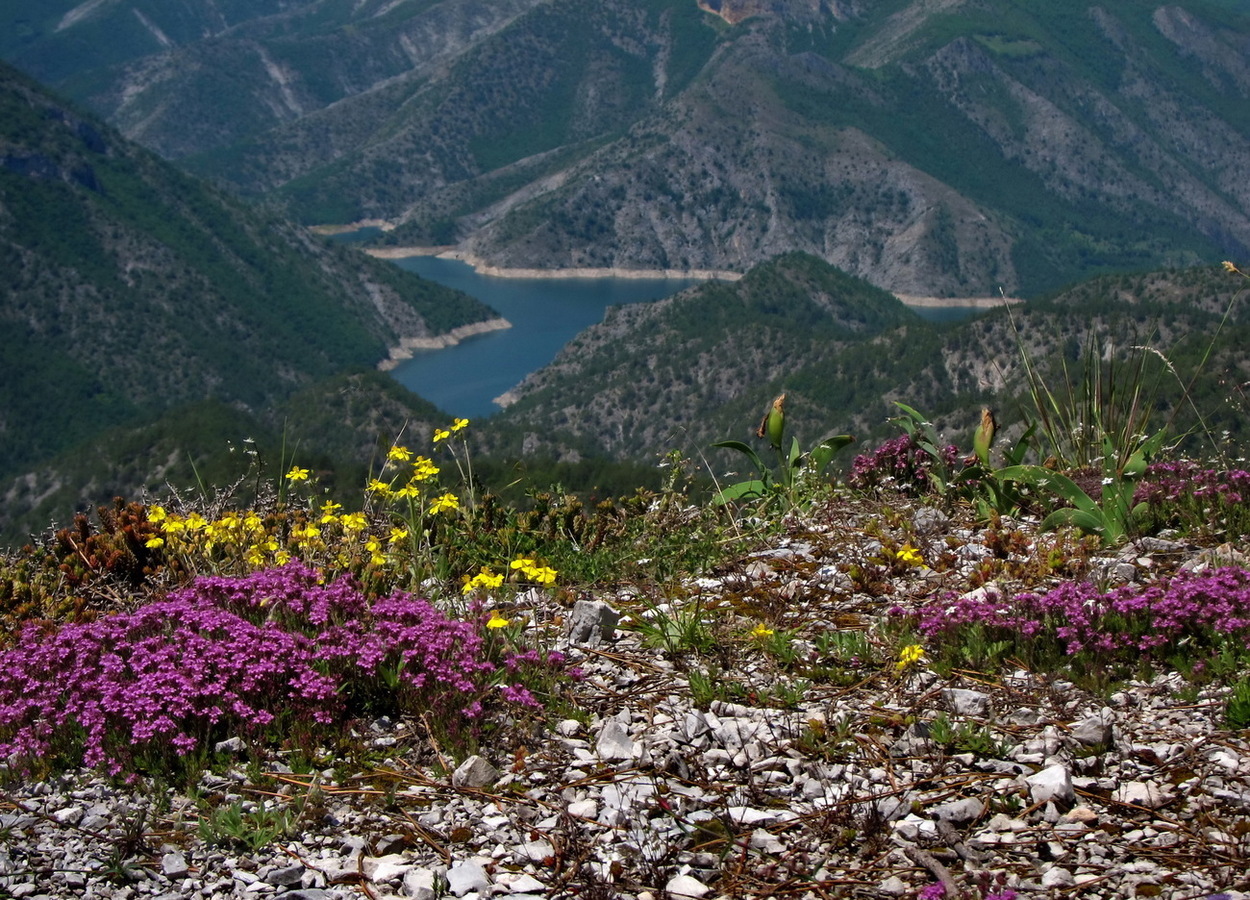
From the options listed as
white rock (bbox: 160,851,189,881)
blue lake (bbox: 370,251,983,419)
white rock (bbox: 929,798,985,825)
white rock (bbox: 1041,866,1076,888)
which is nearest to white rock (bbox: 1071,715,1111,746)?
white rock (bbox: 929,798,985,825)

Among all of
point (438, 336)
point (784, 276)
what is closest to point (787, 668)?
point (784, 276)

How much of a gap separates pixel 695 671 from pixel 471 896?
6.68 ft

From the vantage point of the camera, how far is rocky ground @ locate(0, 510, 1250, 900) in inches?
194

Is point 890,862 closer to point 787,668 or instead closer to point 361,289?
point 787,668

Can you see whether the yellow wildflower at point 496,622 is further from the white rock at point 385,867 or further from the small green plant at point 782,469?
the small green plant at point 782,469

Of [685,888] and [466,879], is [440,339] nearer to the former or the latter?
[466,879]

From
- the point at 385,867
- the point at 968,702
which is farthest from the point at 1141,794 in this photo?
the point at 385,867

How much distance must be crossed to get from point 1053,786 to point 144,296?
15077 centimetres

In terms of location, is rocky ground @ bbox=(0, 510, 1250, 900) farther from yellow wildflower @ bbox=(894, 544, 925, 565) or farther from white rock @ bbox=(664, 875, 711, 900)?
yellow wildflower @ bbox=(894, 544, 925, 565)

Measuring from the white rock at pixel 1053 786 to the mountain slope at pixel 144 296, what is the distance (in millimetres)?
113941

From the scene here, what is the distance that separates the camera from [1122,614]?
6.61 m

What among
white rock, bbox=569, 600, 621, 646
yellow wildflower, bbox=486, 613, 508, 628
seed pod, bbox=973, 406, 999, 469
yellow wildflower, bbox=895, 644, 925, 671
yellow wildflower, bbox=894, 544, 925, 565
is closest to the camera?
yellow wildflower, bbox=486, 613, 508, 628

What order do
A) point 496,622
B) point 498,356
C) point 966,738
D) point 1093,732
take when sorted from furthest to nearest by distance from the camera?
point 498,356, point 496,622, point 966,738, point 1093,732

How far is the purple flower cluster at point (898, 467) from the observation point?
10.2 meters
